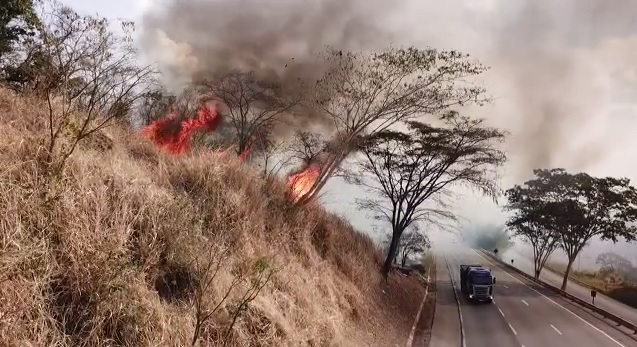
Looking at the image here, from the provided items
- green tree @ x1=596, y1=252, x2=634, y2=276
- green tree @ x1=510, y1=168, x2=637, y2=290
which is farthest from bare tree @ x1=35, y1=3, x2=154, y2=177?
green tree @ x1=596, y1=252, x2=634, y2=276

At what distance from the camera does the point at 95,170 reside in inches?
260

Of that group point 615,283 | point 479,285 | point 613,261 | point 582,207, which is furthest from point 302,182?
point 613,261

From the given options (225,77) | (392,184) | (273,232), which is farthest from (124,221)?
(392,184)

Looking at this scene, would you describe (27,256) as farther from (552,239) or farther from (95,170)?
(552,239)

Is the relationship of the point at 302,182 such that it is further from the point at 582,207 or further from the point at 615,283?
the point at 615,283

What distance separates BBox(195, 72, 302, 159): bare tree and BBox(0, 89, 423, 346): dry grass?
20.6 feet

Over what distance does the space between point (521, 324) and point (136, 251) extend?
17066mm

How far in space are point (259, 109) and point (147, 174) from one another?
33.1 feet

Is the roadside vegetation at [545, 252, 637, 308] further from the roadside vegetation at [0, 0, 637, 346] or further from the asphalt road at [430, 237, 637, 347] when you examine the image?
the roadside vegetation at [0, 0, 637, 346]

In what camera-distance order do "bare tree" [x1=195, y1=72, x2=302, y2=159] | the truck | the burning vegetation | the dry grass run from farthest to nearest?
the truck < "bare tree" [x1=195, y1=72, x2=302, y2=159] < the burning vegetation < the dry grass

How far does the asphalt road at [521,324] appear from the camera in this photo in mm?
15891

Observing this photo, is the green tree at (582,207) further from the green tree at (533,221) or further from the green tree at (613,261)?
the green tree at (613,261)

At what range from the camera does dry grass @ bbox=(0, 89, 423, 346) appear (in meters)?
4.79

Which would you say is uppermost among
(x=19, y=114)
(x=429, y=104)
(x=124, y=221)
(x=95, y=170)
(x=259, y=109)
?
(x=429, y=104)
